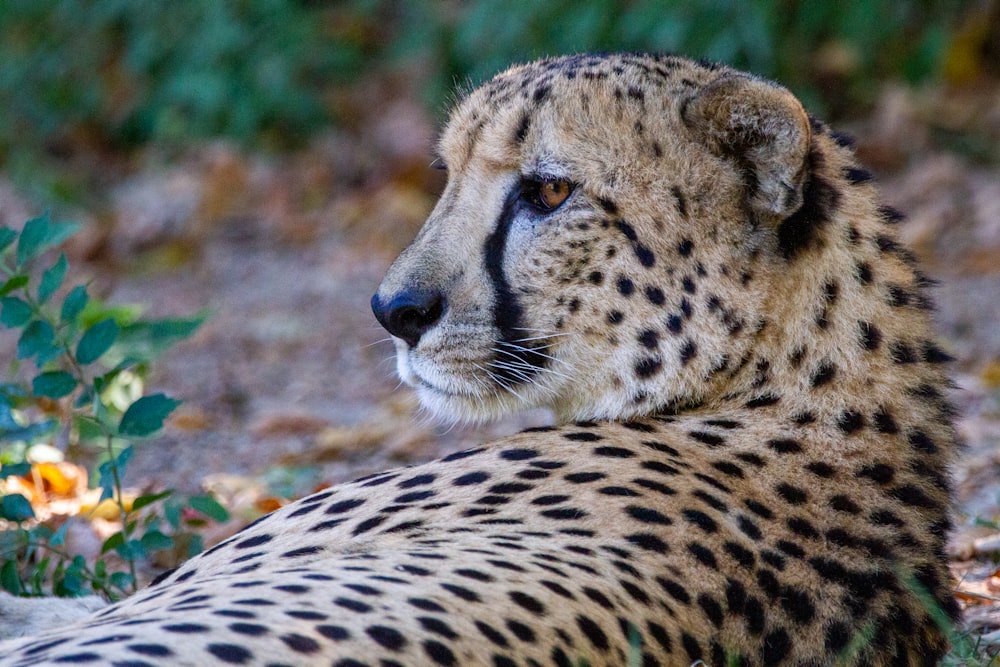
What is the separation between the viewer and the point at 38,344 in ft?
9.91

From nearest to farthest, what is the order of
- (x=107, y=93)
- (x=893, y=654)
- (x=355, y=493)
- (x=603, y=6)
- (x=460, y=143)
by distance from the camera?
1. (x=893, y=654)
2. (x=355, y=493)
3. (x=460, y=143)
4. (x=603, y=6)
5. (x=107, y=93)

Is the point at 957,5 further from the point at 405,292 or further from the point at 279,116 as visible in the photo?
the point at 405,292

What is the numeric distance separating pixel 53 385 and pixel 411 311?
87 centimetres

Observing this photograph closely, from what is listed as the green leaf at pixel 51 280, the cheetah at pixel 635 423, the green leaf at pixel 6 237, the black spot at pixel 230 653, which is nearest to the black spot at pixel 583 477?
the cheetah at pixel 635 423

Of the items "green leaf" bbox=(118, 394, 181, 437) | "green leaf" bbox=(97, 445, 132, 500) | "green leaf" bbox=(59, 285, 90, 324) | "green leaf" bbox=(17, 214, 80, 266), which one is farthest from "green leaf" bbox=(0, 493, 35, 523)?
"green leaf" bbox=(17, 214, 80, 266)

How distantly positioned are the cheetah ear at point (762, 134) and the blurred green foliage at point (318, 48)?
4.37 meters

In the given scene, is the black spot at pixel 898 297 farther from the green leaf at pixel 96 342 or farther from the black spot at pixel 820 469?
the green leaf at pixel 96 342

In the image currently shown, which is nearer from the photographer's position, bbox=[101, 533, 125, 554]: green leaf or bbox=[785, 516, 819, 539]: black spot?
bbox=[785, 516, 819, 539]: black spot

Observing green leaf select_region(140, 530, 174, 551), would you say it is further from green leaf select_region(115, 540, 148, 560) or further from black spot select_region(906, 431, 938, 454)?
black spot select_region(906, 431, 938, 454)

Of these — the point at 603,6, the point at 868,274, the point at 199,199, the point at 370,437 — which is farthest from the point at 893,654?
the point at 199,199

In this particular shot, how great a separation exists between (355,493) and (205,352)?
404cm

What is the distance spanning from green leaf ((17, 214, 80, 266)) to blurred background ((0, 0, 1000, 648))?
3.82 ft

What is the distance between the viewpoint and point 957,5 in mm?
7730

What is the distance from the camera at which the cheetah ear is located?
2572 millimetres
